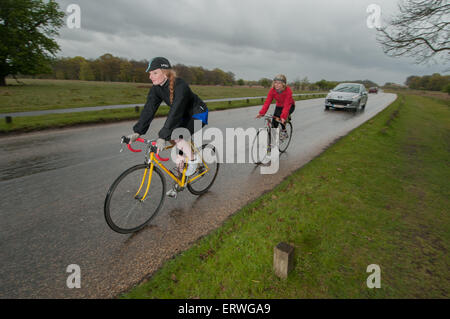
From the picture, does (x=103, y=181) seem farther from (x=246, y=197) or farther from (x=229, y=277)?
(x=229, y=277)

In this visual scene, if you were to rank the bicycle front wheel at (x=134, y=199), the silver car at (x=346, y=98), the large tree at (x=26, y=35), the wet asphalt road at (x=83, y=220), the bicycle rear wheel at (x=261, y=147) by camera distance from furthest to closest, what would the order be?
the large tree at (x=26, y=35) < the silver car at (x=346, y=98) < the bicycle rear wheel at (x=261, y=147) < the bicycle front wheel at (x=134, y=199) < the wet asphalt road at (x=83, y=220)

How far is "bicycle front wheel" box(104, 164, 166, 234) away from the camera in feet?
9.24

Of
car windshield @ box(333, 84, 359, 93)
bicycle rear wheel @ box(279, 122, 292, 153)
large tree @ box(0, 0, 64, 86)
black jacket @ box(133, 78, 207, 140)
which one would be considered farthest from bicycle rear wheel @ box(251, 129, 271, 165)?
large tree @ box(0, 0, 64, 86)

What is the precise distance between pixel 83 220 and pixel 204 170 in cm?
210

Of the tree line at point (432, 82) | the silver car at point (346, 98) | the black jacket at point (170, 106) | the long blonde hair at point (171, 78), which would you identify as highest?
the tree line at point (432, 82)

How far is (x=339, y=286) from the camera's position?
7.04ft

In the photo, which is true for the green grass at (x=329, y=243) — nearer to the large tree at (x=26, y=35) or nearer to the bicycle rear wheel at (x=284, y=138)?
the bicycle rear wheel at (x=284, y=138)

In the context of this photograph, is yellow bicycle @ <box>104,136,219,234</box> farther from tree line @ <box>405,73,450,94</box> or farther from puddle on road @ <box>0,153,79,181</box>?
tree line @ <box>405,73,450,94</box>

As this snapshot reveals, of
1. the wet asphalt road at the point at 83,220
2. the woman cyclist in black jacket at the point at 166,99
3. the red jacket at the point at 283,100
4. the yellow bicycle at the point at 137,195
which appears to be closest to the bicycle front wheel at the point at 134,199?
the yellow bicycle at the point at 137,195

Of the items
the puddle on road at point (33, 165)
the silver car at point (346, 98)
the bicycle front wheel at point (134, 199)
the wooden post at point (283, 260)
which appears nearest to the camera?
the wooden post at point (283, 260)

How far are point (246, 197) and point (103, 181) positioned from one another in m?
2.86

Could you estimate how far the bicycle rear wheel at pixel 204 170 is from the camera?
13.6ft

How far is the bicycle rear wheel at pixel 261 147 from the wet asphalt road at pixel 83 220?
0.36m

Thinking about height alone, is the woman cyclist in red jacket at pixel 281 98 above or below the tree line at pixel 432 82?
below
